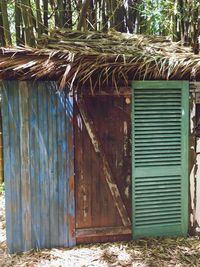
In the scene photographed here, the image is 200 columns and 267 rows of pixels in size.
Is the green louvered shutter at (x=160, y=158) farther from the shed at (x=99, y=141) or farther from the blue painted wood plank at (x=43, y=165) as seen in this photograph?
the blue painted wood plank at (x=43, y=165)

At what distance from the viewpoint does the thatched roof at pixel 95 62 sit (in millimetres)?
3221

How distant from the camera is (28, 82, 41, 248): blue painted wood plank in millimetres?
3438

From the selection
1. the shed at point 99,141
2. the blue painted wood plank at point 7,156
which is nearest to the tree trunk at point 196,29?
the shed at point 99,141

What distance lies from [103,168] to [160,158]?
65 cm

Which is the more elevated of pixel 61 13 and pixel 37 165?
pixel 61 13

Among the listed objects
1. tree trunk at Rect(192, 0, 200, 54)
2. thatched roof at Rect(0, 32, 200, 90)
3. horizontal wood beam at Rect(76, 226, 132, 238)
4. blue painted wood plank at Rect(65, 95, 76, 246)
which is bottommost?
horizontal wood beam at Rect(76, 226, 132, 238)

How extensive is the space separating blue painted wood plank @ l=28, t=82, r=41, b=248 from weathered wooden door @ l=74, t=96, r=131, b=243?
407 millimetres

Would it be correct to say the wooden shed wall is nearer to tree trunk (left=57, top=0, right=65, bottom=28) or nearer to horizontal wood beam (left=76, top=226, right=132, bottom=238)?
horizontal wood beam (left=76, top=226, right=132, bottom=238)

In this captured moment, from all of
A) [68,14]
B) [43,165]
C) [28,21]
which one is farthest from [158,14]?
[43,165]

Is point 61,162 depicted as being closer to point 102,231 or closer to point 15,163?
point 15,163

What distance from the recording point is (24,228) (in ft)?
11.5

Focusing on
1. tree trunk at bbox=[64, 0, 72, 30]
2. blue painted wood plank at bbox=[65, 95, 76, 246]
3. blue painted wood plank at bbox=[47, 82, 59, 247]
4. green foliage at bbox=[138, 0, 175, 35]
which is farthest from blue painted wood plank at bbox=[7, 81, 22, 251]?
green foliage at bbox=[138, 0, 175, 35]

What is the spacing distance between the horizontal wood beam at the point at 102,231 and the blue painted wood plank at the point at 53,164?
25cm

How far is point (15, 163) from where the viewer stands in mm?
3447
